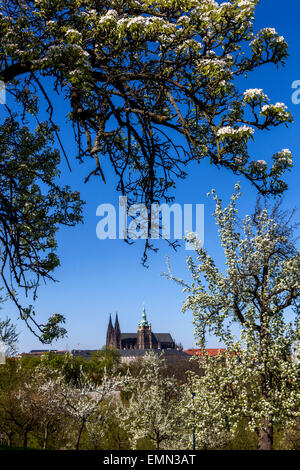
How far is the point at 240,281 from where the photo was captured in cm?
2028

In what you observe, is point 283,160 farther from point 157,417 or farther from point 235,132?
point 157,417

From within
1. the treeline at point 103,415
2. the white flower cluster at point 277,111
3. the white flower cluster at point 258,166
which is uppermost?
the white flower cluster at point 277,111

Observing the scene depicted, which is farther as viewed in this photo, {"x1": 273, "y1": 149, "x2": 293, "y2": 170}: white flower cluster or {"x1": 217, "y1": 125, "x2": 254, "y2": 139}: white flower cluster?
{"x1": 273, "y1": 149, "x2": 293, "y2": 170}: white flower cluster

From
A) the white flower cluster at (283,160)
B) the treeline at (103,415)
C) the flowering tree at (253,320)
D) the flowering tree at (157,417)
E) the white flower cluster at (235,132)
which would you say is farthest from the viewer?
the flowering tree at (157,417)

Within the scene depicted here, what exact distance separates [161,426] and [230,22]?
101 feet

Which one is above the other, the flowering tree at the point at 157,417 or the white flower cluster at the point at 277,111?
the white flower cluster at the point at 277,111

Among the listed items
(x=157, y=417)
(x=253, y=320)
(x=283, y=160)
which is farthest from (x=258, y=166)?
(x=157, y=417)

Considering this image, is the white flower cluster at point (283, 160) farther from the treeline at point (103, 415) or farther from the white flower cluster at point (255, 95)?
the treeline at point (103, 415)

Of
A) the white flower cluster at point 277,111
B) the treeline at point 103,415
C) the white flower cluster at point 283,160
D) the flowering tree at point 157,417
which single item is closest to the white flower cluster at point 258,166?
the white flower cluster at point 283,160

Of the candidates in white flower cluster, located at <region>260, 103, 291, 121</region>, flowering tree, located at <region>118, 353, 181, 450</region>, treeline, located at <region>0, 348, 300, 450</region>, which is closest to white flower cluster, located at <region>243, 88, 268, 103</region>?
white flower cluster, located at <region>260, 103, 291, 121</region>

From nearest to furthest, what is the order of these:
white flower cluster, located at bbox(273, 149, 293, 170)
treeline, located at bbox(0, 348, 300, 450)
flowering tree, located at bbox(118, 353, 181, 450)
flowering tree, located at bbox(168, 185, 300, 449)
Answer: white flower cluster, located at bbox(273, 149, 293, 170), flowering tree, located at bbox(168, 185, 300, 449), treeline, located at bbox(0, 348, 300, 450), flowering tree, located at bbox(118, 353, 181, 450)

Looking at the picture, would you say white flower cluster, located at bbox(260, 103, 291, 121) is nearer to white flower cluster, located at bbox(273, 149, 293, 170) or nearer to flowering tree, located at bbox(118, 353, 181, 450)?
white flower cluster, located at bbox(273, 149, 293, 170)

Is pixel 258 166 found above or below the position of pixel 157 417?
above

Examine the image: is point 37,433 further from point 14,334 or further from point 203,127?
point 203,127
